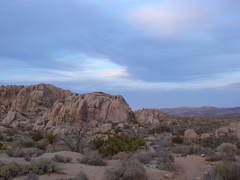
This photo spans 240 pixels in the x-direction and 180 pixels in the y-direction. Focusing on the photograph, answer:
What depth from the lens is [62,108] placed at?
4906cm

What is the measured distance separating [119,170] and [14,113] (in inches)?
1780

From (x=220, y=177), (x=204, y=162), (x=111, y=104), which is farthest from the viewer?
(x=111, y=104)

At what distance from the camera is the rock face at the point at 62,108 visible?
47.8 m

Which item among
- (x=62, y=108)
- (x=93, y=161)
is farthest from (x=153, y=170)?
(x=62, y=108)

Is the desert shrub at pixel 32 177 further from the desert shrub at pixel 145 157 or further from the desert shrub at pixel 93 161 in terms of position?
the desert shrub at pixel 145 157

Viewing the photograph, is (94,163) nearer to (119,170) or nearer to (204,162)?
(119,170)

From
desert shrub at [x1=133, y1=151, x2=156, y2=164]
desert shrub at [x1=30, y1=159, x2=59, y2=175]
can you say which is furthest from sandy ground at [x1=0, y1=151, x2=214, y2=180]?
desert shrub at [x1=133, y1=151, x2=156, y2=164]

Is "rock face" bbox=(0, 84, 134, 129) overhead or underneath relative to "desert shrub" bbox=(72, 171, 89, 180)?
overhead

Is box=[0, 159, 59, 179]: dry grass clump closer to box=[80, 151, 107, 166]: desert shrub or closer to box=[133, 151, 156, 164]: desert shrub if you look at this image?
box=[80, 151, 107, 166]: desert shrub

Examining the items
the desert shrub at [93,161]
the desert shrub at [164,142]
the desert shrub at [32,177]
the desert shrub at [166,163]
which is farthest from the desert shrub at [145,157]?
the desert shrub at [164,142]

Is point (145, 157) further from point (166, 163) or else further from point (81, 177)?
point (81, 177)

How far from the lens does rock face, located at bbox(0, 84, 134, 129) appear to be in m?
47.8

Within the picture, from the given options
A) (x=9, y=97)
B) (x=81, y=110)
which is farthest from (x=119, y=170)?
(x=9, y=97)

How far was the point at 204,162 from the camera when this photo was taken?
14.8 meters
